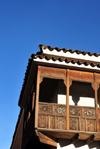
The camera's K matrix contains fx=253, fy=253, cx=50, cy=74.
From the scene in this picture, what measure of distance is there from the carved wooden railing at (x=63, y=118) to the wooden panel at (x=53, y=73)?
1189 mm

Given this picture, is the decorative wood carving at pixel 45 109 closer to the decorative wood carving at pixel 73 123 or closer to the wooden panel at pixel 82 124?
the decorative wood carving at pixel 73 123

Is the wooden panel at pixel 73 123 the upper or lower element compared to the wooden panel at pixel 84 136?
upper

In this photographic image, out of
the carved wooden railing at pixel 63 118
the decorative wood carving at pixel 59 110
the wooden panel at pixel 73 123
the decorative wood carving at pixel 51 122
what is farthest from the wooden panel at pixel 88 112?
the decorative wood carving at pixel 51 122

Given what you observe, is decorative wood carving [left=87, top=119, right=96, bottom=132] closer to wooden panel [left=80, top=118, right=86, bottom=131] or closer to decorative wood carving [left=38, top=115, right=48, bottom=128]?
wooden panel [left=80, top=118, right=86, bottom=131]

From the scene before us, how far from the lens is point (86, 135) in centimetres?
948

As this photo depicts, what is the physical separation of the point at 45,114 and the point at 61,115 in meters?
0.60

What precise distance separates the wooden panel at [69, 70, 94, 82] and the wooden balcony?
4.06ft

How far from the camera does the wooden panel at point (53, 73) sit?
997cm

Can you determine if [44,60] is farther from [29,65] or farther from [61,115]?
[61,115]

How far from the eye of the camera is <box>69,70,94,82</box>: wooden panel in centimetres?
1020

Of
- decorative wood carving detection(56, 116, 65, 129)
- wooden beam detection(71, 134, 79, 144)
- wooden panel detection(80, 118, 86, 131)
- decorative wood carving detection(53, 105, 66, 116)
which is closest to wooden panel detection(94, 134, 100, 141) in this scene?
wooden panel detection(80, 118, 86, 131)

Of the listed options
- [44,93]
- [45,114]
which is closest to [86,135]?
[45,114]

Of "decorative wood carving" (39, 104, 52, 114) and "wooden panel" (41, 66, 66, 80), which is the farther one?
"wooden panel" (41, 66, 66, 80)

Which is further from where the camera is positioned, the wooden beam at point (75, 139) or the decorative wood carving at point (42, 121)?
the wooden beam at point (75, 139)
